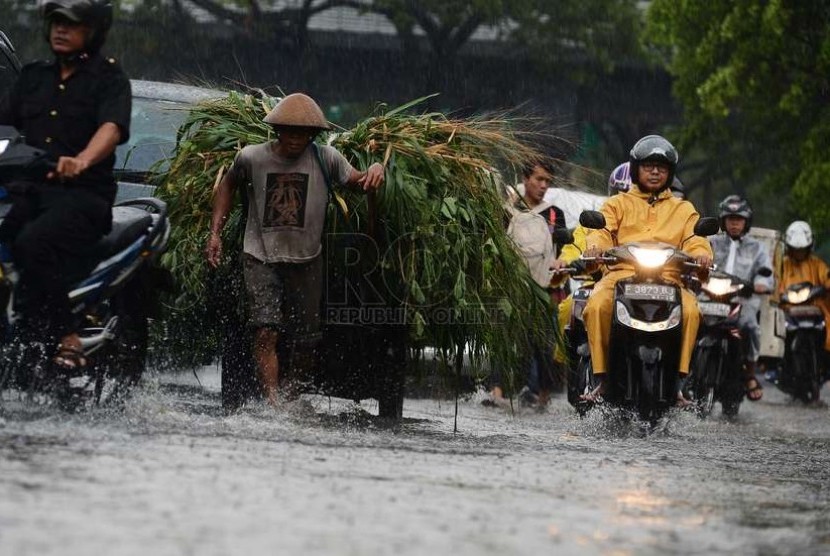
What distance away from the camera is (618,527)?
21.0 ft

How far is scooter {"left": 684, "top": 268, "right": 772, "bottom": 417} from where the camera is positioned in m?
14.7

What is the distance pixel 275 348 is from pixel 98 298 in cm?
151

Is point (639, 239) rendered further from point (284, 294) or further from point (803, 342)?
point (803, 342)

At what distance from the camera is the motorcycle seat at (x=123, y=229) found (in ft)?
30.5

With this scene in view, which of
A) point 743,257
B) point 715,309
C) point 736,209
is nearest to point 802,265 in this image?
point 743,257

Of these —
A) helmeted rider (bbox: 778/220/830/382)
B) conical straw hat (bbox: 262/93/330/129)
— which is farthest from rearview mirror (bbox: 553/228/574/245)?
helmeted rider (bbox: 778/220/830/382)

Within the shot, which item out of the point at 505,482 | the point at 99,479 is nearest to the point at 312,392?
the point at 505,482

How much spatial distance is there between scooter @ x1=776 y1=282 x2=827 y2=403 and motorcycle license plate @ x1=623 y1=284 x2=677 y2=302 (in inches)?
Answer: 332

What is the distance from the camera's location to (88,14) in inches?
357

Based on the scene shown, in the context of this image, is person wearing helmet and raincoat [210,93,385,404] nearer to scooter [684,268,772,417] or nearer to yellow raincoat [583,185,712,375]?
yellow raincoat [583,185,712,375]

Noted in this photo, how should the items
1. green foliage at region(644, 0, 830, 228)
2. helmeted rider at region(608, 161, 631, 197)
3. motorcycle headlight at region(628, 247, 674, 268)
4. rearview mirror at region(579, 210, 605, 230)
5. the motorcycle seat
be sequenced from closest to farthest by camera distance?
the motorcycle seat, rearview mirror at region(579, 210, 605, 230), motorcycle headlight at region(628, 247, 674, 268), helmeted rider at region(608, 161, 631, 197), green foliage at region(644, 0, 830, 228)

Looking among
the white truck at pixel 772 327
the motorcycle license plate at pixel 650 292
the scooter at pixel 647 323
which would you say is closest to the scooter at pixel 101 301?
the scooter at pixel 647 323

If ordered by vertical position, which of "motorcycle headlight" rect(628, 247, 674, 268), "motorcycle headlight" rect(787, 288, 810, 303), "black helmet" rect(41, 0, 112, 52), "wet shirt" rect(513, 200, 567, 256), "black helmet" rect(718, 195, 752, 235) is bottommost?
"motorcycle headlight" rect(787, 288, 810, 303)

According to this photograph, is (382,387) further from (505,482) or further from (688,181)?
(688,181)
